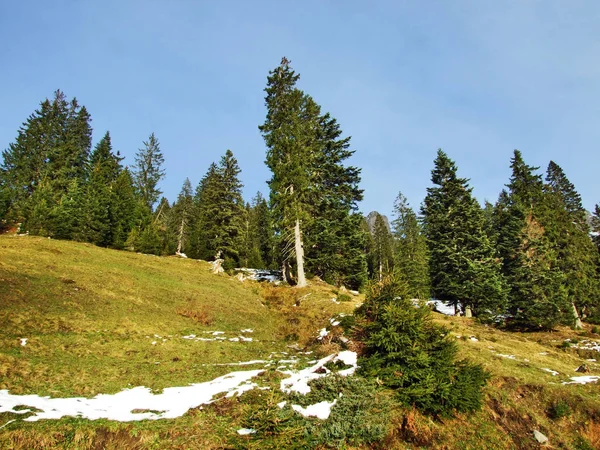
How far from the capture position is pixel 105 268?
80.4 ft

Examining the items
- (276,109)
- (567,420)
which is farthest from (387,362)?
(276,109)

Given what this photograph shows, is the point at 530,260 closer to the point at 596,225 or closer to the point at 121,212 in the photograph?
the point at 596,225

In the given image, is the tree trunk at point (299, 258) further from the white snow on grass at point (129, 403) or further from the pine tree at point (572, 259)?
the pine tree at point (572, 259)

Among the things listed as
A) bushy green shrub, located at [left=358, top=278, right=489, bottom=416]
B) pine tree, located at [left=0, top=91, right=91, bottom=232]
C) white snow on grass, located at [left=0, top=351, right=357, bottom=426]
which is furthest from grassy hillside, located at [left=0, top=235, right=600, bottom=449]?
pine tree, located at [left=0, top=91, right=91, bottom=232]

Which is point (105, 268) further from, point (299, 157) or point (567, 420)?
point (567, 420)

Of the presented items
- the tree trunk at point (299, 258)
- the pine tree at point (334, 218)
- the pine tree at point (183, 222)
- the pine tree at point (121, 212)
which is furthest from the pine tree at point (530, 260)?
the pine tree at point (183, 222)

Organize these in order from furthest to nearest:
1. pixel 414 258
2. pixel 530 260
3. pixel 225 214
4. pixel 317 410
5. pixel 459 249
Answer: pixel 414 258
pixel 225 214
pixel 530 260
pixel 459 249
pixel 317 410

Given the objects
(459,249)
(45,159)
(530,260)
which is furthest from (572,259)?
(45,159)

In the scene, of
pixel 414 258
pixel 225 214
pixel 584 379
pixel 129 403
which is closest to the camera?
pixel 129 403

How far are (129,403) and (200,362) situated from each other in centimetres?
432

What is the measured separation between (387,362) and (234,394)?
4986mm

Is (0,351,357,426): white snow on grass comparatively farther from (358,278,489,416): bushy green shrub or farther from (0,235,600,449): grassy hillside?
(358,278,489,416): bushy green shrub

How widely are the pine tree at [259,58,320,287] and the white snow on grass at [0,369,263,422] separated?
62.3 feet

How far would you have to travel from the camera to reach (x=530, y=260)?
34094 mm
